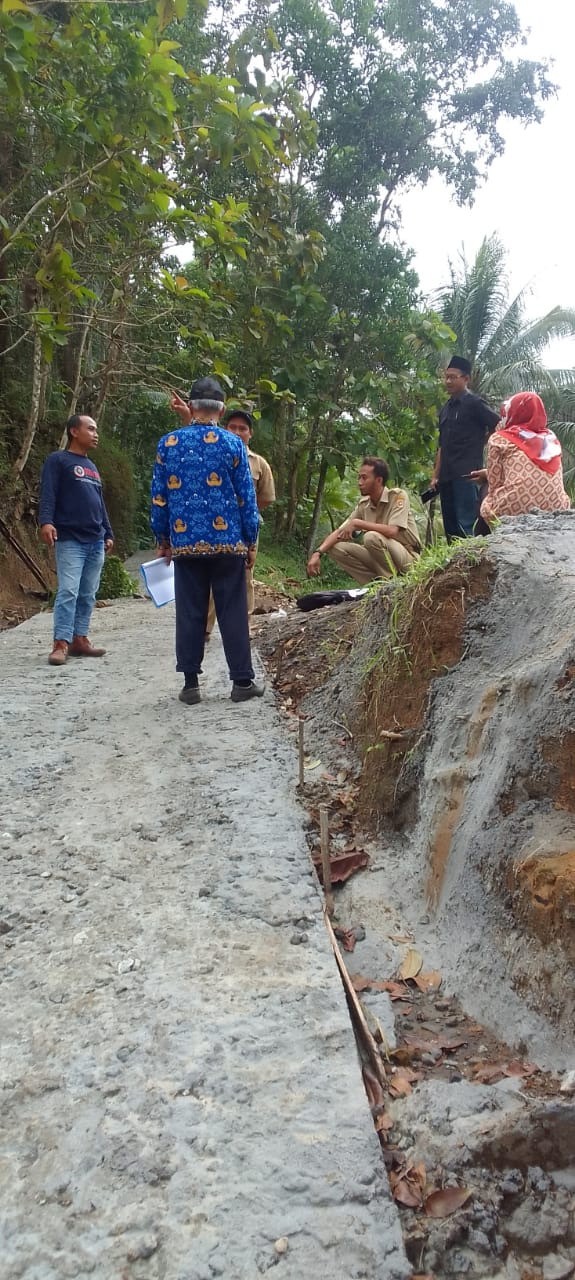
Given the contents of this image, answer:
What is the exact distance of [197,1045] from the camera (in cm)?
187

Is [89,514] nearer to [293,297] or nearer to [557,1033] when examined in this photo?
[557,1033]

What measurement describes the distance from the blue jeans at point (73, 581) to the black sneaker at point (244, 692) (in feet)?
5.75

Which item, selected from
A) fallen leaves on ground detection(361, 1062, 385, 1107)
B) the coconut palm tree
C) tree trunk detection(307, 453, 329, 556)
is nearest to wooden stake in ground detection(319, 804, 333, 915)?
fallen leaves on ground detection(361, 1062, 385, 1107)

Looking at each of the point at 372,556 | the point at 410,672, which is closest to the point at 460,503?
the point at 372,556

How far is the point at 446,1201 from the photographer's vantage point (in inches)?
60.2

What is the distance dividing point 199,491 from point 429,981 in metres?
2.99

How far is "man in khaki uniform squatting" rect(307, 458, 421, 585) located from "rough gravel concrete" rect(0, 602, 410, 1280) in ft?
7.26

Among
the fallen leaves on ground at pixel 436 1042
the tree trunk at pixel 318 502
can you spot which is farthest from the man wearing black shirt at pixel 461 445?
the tree trunk at pixel 318 502

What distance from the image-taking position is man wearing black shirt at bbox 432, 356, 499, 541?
554cm

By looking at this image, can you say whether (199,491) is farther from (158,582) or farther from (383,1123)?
(383,1123)

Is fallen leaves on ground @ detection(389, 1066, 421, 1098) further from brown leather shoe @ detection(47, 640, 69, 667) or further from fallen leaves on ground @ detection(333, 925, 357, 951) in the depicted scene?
brown leather shoe @ detection(47, 640, 69, 667)

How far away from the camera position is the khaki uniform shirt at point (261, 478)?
6.24m

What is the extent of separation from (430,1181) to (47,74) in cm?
707

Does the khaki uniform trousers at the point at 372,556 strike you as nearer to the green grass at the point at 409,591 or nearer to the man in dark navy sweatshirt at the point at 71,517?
the green grass at the point at 409,591
